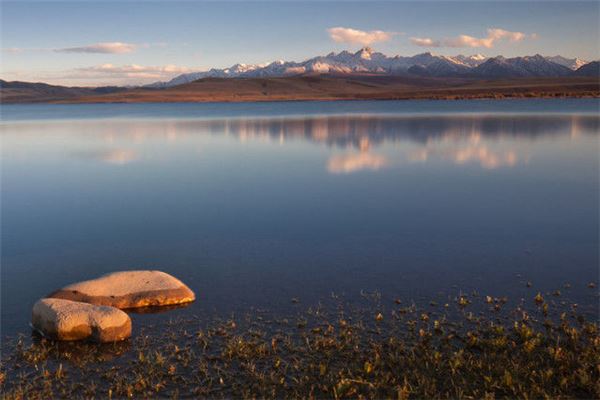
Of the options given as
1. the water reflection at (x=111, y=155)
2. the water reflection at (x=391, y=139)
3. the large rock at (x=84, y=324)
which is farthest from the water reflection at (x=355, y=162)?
the large rock at (x=84, y=324)

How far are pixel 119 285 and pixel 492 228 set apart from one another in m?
12.4

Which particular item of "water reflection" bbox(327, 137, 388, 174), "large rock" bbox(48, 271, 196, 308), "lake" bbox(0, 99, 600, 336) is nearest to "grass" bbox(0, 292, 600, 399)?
"lake" bbox(0, 99, 600, 336)

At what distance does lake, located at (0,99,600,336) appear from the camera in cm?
1351

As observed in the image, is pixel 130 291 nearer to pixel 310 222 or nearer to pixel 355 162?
pixel 310 222

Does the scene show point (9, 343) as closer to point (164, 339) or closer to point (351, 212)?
point (164, 339)

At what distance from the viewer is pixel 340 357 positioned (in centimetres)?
977

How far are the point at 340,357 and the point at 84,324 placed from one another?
5186 mm

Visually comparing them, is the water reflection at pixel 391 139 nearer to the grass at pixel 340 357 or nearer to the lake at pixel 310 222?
the lake at pixel 310 222

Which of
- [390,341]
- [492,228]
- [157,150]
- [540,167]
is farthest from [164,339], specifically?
[157,150]

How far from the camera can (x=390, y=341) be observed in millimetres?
10156

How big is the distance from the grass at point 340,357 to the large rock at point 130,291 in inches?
43.6

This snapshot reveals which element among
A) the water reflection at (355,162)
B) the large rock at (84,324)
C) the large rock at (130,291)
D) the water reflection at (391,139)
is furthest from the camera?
the water reflection at (391,139)

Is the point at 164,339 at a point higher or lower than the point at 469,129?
lower

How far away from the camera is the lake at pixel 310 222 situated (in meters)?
13.5
